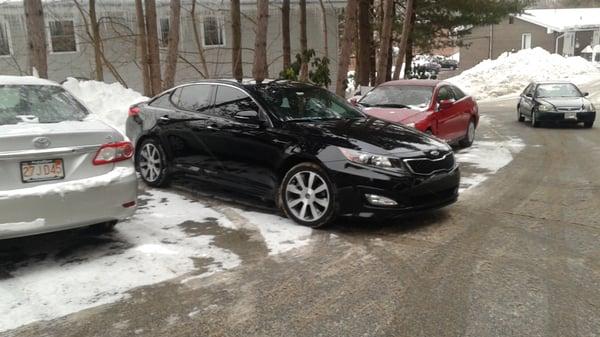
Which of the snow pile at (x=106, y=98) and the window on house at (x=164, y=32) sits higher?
the window on house at (x=164, y=32)

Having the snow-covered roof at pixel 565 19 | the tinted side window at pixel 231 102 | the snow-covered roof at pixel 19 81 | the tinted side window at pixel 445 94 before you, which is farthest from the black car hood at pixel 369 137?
the snow-covered roof at pixel 565 19

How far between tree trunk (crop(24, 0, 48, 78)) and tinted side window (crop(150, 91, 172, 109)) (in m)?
3.82

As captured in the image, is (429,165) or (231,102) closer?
(429,165)

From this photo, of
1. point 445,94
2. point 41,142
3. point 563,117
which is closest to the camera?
point 41,142

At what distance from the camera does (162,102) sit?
766cm

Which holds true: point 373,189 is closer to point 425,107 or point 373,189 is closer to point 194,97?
point 194,97

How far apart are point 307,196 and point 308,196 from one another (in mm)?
13

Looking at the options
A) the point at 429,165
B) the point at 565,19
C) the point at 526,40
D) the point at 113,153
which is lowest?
the point at 429,165

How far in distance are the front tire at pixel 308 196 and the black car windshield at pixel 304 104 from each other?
2.47 feet

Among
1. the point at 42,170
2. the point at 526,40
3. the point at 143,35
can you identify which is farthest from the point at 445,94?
the point at 526,40

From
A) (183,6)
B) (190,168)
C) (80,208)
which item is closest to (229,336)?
(80,208)

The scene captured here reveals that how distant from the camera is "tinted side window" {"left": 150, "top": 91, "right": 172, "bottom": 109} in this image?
7.54 meters

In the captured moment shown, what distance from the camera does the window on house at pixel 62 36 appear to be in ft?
66.3

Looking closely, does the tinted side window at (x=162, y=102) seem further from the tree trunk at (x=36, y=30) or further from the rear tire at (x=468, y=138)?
the rear tire at (x=468, y=138)
